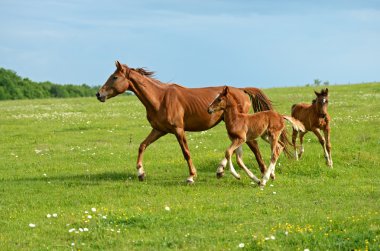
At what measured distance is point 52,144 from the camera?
2648cm

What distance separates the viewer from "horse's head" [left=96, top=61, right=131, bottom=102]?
56.4 feet

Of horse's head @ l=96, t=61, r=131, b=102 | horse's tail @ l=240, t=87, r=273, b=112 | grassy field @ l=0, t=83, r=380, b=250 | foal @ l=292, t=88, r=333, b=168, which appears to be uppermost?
horse's head @ l=96, t=61, r=131, b=102

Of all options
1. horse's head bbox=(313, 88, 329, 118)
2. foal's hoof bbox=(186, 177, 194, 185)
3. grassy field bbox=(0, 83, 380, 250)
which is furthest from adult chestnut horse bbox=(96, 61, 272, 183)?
horse's head bbox=(313, 88, 329, 118)

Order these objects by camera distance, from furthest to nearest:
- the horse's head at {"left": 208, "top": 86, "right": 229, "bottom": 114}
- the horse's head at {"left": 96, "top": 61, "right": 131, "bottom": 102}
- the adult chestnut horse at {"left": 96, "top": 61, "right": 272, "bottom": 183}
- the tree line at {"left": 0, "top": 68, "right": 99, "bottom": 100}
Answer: the tree line at {"left": 0, "top": 68, "right": 99, "bottom": 100}, the horse's head at {"left": 96, "top": 61, "right": 131, "bottom": 102}, the adult chestnut horse at {"left": 96, "top": 61, "right": 272, "bottom": 183}, the horse's head at {"left": 208, "top": 86, "right": 229, "bottom": 114}

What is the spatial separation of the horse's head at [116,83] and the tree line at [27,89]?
229 feet

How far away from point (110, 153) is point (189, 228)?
38.7 ft

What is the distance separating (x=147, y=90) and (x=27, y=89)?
241ft

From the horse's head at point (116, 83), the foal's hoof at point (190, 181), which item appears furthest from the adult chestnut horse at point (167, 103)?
the foal's hoof at point (190, 181)

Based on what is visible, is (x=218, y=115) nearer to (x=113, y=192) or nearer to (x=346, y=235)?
(x=113, y=192)

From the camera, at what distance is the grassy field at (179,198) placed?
10.8 m

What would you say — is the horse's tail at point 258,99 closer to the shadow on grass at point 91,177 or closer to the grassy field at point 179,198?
the grassy field at point 179,198

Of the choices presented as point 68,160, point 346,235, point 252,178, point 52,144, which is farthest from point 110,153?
point 346,235

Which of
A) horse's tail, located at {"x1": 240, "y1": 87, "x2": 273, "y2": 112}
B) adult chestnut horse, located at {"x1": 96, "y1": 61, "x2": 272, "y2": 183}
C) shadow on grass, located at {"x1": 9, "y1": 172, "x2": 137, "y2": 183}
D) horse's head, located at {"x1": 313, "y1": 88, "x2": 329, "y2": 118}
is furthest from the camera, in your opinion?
horse's head, located at {"x1": 313, "y1": 88, "x2": 329, "y2": 118}

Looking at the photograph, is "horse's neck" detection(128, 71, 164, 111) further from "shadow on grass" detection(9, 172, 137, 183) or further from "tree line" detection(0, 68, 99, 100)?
"tree line" detection(0, 68, 99, 100)
